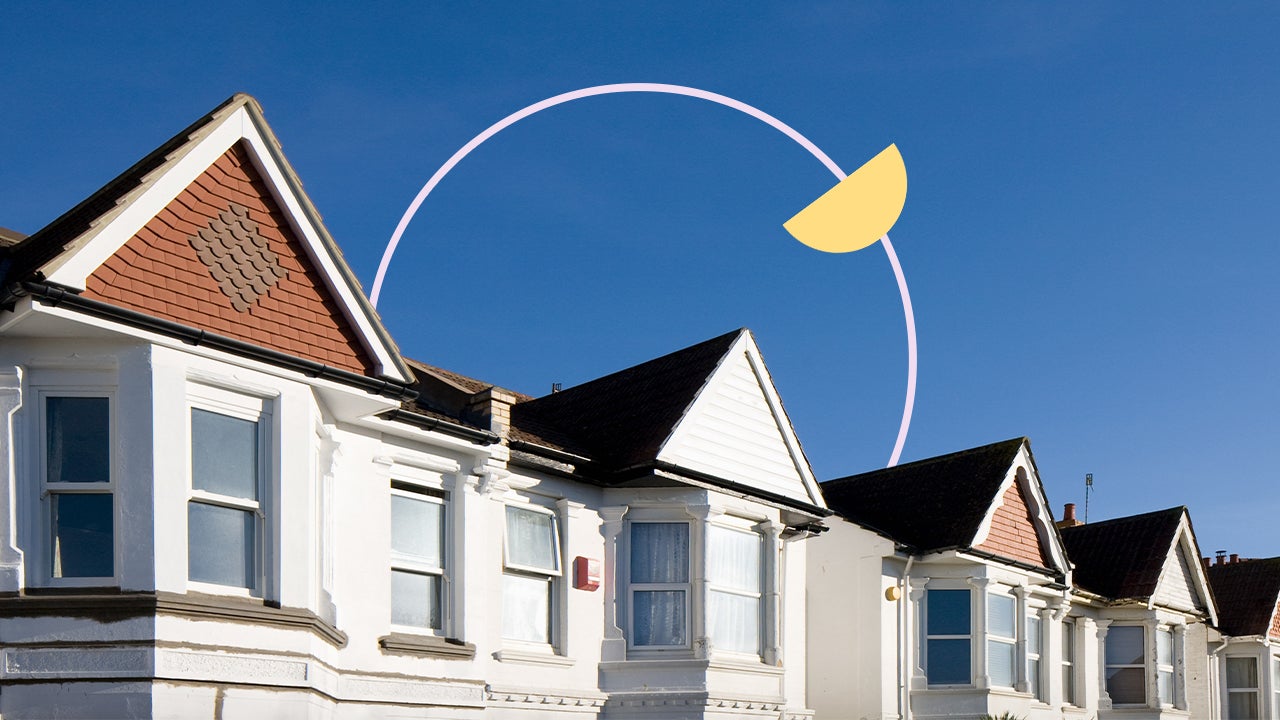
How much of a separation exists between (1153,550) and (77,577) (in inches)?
953

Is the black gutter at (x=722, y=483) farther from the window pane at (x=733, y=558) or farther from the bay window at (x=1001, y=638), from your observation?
the bay window at (x=1001, y=638)

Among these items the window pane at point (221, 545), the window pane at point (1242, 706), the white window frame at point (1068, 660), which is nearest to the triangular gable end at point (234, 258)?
the window pane at point (221, 545)

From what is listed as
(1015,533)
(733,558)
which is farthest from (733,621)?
(1015,533)

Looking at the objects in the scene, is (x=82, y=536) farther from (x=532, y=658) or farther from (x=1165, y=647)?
(x=1165, y=647)

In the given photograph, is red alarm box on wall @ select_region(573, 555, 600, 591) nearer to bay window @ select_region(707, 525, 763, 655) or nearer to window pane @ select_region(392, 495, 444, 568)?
bay window @ select_region(707, 525, 763, 655)

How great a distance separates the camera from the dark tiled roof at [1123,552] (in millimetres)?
29109

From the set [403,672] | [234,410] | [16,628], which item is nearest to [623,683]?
[403,672]

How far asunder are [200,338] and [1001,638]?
54.1 feet

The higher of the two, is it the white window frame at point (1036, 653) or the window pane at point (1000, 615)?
the window pane at point (1000, 615)

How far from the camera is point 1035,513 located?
25.5m

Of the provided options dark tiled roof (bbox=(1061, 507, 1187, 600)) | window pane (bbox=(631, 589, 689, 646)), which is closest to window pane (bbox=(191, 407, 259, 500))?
window pane (bbox=(631, 589, 689, 646))

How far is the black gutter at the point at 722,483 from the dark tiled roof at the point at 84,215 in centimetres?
720

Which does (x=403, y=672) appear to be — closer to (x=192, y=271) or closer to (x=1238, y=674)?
(x=192, y=271)

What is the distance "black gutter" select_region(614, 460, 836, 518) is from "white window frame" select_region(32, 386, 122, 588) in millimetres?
7509
